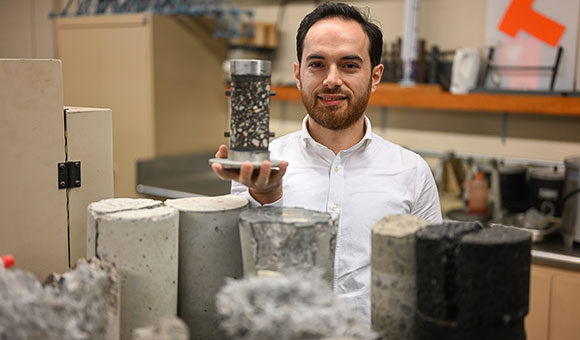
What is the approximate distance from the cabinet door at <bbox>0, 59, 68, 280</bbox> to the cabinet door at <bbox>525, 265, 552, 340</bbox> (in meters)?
1.96

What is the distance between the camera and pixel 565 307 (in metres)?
2.52

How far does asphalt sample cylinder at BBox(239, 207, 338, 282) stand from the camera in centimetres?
116

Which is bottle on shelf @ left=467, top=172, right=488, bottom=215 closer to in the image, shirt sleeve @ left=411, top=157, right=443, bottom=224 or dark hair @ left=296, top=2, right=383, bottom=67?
shirt sleeve @ left=411, top=157, right=443, bottom=224

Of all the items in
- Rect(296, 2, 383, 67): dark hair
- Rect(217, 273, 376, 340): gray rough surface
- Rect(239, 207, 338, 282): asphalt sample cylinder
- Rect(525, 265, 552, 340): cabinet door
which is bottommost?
Rect(525, 265, 552, 340): cabinet door

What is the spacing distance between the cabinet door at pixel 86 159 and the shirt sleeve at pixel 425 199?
0.93 m

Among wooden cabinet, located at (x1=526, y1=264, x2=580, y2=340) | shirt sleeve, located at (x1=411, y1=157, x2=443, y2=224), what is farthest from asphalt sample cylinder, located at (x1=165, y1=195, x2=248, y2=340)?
wooden cabinet, located at (x1=526, y1=264, x2=580, y2=340)

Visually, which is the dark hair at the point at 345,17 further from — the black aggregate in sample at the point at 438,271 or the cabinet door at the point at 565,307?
the cabinet door at the point at 565,307

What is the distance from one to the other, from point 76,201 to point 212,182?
241 centimetres

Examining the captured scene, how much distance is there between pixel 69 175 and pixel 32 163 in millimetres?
95

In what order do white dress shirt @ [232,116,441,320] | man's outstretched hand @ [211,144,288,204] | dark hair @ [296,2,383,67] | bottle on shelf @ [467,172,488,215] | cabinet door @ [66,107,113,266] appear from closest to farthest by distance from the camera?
man's outstretched hand @ [211,144,288,204]
cabinet door @ [66,107,113,266]
white dress shirt @ [232,116,441,320]
dark hair @ [296,2,383,67]
bottle on shelf @ [467,172,488,215]

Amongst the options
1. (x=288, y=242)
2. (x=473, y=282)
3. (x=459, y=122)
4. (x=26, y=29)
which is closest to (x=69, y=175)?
(x=288, y=242)

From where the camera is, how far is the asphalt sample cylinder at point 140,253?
3.92 feet

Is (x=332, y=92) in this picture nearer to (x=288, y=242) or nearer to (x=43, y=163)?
(x=288, y=242)

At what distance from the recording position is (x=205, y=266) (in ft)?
4.29
